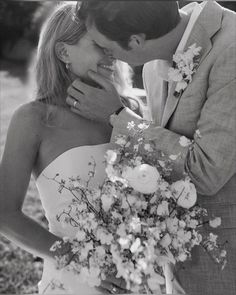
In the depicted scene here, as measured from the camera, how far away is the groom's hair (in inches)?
115

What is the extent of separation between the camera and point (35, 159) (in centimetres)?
370

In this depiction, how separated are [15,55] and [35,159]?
29.7 ft

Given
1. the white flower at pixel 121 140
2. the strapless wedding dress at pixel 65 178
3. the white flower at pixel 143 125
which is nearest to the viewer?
the white flower at pixel 121 140

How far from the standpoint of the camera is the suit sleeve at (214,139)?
3.00 m

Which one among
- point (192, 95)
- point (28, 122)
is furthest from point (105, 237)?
point (28, 122)

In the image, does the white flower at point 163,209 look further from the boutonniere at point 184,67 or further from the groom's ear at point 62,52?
the groom's ear at point 62,52

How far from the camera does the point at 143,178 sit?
276 centimetres

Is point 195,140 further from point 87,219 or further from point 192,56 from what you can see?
point 87,219

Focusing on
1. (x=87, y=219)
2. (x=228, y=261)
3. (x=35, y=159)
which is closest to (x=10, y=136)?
(x=35, y=159)

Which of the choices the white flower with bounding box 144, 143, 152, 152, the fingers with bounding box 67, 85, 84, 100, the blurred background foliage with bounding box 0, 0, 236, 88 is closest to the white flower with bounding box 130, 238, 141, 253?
the white flower with bounding box 144, 143, 152, 152

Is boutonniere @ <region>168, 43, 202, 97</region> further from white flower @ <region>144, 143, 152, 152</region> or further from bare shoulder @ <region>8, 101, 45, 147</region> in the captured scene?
bare shoulder @ <region>8, 101, 45, 147</region>

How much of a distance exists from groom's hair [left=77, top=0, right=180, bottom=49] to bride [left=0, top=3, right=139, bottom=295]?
594 mm

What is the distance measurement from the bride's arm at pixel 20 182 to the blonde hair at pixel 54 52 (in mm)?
251

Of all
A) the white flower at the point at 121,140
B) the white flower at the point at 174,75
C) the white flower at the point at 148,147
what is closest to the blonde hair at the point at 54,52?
the white flower at the point at 174,75
